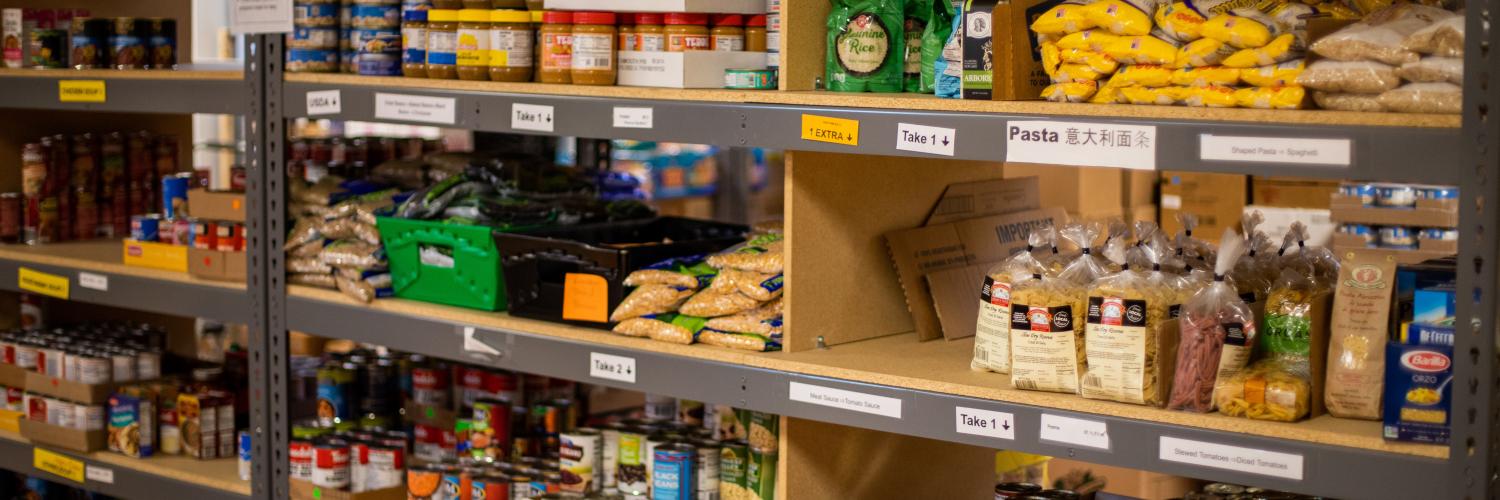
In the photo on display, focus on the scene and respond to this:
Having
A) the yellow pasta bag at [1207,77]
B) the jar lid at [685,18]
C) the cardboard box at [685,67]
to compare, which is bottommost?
the yellow pasta bag at [1207,77]

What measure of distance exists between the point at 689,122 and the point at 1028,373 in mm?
730

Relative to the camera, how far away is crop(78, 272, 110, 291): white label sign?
11.8 ft

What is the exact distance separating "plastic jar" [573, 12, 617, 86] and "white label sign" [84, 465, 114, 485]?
180 cm

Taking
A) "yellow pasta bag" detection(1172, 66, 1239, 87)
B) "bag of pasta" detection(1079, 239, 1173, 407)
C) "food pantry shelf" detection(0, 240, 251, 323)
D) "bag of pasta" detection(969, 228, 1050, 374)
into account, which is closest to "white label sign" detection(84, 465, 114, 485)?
"food pantry shelf" detection(0, 240, 251, 323)

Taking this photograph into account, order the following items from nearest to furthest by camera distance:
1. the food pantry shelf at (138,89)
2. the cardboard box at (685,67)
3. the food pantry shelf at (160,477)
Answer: the cardboard box at (685,67) → the food pantry shelf at (138,89) → the food pantry shelf at (160,477)

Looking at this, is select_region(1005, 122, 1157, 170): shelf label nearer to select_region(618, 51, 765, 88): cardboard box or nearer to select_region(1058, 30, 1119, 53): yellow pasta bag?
select_region(1058, 30, 1119, 53): yellow pasta bag

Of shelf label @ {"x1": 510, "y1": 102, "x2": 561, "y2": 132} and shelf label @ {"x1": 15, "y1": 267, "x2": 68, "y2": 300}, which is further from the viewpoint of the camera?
shelf label @ {"x1": 15, "y1": 267, "x2": 68, "y2": 300}

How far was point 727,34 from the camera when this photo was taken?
8.57 feet

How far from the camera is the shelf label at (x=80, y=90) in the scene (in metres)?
3.50

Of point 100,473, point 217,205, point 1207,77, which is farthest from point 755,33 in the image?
point 100,473

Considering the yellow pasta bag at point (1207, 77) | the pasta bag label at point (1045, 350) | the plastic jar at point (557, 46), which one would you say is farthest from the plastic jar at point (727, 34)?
the yellow pasta bag at point (1207, 77)

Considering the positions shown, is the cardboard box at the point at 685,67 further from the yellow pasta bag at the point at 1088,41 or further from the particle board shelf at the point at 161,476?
the particle board shelf at the point at 161,476

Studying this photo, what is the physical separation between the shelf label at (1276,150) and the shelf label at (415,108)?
4.90ft

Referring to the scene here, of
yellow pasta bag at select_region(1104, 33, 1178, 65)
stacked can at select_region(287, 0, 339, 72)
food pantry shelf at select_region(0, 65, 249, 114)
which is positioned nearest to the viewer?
yellow pasta bag at select_region(1104, 33, 1178, 65)
